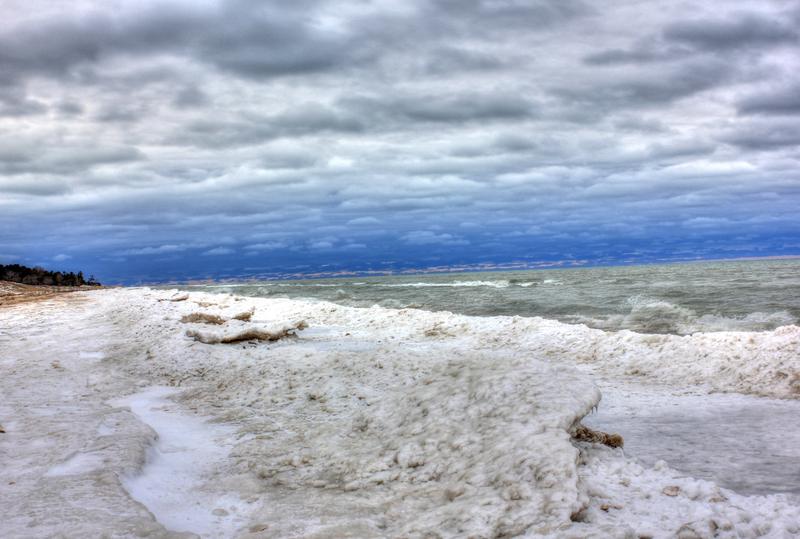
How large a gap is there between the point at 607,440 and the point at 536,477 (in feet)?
5.47

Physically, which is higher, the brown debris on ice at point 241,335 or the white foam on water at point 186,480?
the brown debris on ice at point 241,335

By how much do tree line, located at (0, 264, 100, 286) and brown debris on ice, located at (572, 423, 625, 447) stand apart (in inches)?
1802

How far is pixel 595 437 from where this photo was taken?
6215mm

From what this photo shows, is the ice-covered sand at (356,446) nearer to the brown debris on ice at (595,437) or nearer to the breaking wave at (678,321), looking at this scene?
the brown debris on ice at (595,437)

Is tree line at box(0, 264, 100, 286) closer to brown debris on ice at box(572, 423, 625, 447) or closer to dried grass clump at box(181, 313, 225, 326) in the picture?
dried grass clump at box(181, 313, 225, 326)

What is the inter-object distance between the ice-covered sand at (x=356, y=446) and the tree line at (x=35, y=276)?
35.3 metres

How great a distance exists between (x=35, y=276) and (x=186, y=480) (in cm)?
4580

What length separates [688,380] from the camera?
10977mm

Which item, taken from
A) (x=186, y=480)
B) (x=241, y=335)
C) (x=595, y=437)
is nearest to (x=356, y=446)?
(x=186, y=480)

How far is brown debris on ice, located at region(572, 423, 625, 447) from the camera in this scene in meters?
6.16

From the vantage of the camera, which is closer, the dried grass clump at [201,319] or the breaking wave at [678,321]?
the dried grass clump at [201,319]

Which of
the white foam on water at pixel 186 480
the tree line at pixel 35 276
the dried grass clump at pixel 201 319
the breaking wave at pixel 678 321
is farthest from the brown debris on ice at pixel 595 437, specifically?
the tree line at pixel 35 276

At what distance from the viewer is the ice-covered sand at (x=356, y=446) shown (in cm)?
455

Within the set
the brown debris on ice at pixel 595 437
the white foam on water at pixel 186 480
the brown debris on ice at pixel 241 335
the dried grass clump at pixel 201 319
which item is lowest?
the white foam on water at pixel 186 480
